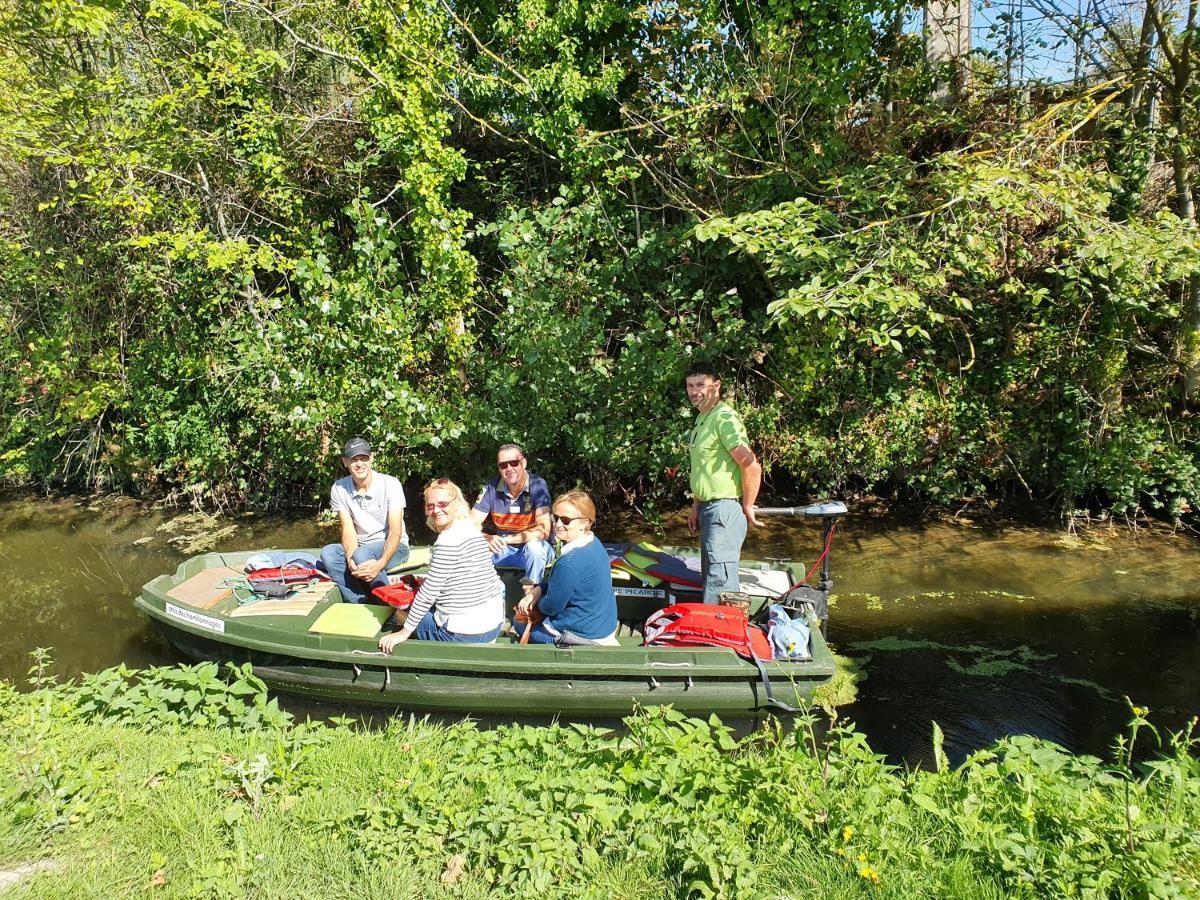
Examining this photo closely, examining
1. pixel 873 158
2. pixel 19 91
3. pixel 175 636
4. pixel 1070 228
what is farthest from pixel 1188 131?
pixel 19 91

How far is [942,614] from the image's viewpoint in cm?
727

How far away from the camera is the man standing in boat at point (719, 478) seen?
17.7 feet

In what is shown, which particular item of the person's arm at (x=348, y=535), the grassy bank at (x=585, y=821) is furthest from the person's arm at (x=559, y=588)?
the person's arm at (x=348, y=535)

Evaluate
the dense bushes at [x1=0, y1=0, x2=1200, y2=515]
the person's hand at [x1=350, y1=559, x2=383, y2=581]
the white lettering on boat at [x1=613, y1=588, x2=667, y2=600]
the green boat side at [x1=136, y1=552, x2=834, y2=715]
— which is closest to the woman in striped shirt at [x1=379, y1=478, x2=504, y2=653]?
the green boat side at [x1=136, y1=552, x2=834, y2=715]

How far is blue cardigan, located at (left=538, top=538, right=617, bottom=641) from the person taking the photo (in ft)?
16.7

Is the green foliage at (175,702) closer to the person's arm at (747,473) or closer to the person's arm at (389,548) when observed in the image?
the person's arm at (389,548)

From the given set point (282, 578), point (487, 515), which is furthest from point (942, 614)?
point (282, 578)

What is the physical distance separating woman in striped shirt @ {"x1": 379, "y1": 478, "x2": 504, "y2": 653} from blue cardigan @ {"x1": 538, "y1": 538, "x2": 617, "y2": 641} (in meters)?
0.41

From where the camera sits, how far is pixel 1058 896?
2.73 metres

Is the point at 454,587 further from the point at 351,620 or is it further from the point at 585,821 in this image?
the point at 585,821

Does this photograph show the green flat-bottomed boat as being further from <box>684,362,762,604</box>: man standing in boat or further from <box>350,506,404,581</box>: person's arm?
<box>684,362,762,604</box>: man standing in boat

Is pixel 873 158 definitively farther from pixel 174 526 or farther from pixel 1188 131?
pixel 174 526

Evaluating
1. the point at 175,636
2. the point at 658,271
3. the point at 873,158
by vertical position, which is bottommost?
the point at 175,636

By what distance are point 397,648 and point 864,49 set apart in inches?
309
